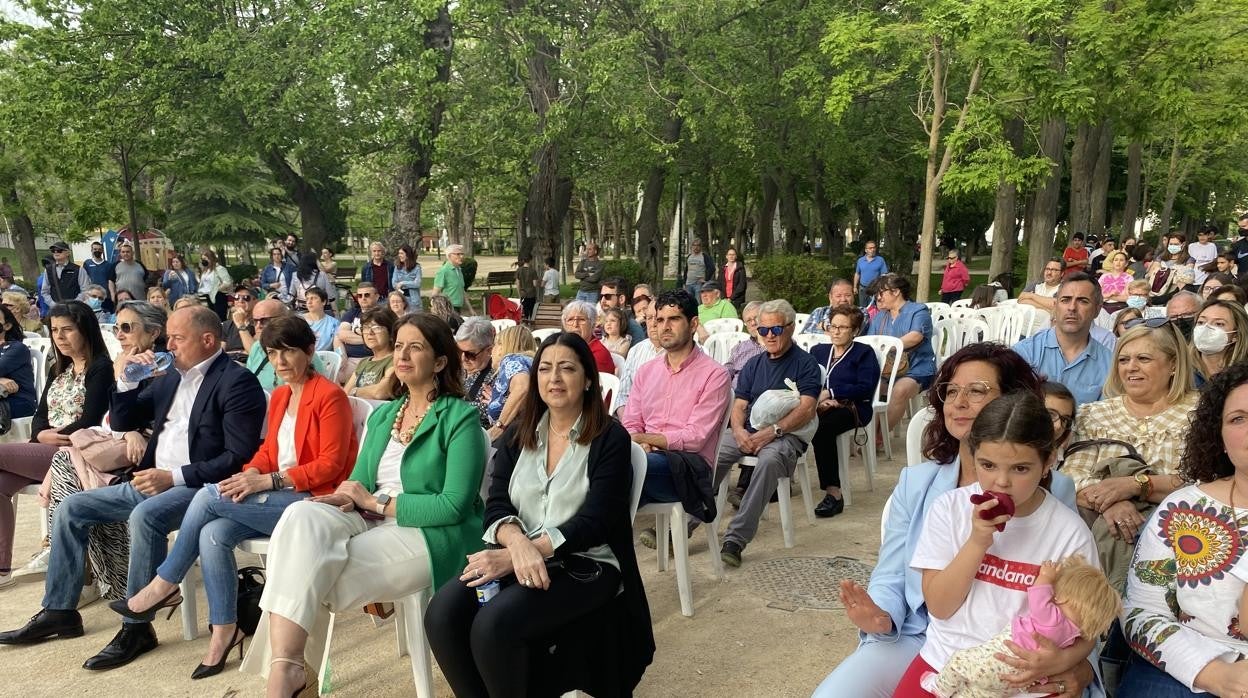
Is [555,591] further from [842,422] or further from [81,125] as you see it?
[81,125]

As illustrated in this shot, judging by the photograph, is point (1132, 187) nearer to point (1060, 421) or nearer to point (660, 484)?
point (660, 484)

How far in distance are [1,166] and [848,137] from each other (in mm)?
20950

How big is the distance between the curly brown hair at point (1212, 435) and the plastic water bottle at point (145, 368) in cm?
398

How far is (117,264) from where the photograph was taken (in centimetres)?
1326

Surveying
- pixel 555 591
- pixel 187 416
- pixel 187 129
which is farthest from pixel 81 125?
pixel 555 591

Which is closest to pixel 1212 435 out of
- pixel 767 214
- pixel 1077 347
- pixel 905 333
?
pixel 1077 347

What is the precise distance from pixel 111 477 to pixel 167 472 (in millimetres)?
536

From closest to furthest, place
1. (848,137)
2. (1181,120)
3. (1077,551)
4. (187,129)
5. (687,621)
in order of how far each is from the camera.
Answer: (1077,551) → (687,621) → (1181,120) → (187,129) → (848,137)

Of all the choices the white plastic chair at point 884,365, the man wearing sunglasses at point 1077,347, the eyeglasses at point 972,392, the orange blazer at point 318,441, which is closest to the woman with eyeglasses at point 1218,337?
the man wearing sunglasses at point 1077,347

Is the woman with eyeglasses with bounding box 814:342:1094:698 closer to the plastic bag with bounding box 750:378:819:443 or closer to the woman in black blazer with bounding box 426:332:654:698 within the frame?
the woman in black blazer with bounding box 426:332:654:698

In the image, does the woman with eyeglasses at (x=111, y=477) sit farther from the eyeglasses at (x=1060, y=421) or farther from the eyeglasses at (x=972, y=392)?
the eyeglasses at (x=1060, y=421)

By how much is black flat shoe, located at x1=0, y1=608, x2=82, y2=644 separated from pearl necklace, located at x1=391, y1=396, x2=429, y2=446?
1.75m

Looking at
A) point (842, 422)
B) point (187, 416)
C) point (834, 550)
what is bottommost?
point (834, 550)

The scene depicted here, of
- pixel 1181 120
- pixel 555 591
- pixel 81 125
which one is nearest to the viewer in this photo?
pixel 555 591
